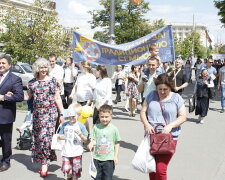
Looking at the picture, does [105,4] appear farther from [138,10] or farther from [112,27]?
[112,27]

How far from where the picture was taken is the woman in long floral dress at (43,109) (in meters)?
5.07

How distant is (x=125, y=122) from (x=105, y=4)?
3479 cm

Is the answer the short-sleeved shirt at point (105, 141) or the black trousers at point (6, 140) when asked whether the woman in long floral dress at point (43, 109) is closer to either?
the black trousers at point (6, 140)

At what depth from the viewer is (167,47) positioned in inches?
274

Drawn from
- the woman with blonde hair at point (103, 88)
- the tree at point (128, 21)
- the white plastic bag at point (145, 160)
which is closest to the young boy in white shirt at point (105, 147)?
the white plastic bag at point (145, 160)

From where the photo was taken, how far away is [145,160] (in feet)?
12.7

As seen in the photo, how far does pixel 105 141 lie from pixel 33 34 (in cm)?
955

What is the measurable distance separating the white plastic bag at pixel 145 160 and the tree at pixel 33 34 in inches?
369

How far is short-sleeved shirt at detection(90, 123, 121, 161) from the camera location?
4.09m

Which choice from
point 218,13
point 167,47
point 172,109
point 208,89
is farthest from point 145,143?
point 218,13

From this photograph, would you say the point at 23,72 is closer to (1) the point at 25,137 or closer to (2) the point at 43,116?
(1) the point at 25,137

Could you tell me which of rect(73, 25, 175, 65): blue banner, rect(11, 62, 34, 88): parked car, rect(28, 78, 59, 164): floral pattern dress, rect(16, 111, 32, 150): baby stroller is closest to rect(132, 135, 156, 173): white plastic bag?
rect(28, 78, 59, 164): floral pattern dress

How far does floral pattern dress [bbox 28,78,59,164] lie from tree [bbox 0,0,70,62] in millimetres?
7736

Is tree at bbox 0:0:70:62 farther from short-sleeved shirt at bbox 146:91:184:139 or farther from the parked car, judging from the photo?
short-sleeved shirt at bbox 146:91:184:139
